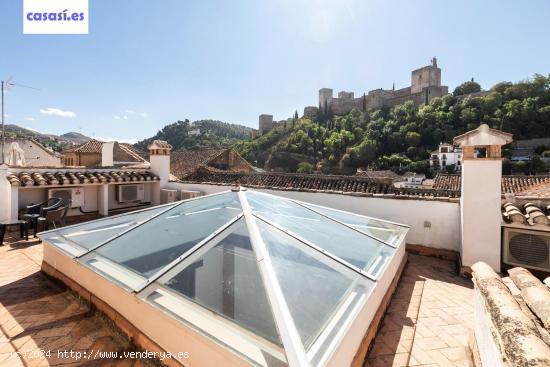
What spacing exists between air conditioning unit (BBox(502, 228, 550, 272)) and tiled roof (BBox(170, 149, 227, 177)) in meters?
18.0

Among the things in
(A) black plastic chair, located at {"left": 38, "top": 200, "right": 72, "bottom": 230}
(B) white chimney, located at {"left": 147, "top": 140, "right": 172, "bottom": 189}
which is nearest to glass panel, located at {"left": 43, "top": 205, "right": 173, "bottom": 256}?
(A) black plastic chair, located at {"left": 38, "top": 200, "right": 72, "bottom": 230}

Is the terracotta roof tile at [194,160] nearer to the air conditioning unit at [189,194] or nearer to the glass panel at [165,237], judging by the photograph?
the air conditioning unit at [189,194]

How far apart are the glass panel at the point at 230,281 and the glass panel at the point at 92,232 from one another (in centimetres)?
167

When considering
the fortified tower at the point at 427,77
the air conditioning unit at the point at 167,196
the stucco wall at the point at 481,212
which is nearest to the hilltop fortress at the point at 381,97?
the fortified tower at the point at 427,77

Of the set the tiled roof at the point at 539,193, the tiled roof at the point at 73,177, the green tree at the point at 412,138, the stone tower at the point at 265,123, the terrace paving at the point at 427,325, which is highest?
the stone tower at the point at 265,123

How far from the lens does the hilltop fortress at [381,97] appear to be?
67.4 metres

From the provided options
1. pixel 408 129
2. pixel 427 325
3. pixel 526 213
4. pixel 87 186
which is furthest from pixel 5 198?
pixel 408 129

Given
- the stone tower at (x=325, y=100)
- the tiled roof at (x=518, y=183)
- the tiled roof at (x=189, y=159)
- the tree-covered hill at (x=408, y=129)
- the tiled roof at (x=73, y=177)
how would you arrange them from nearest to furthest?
the tiled roof at (x=73, y=177)
the tiled roof at (x=518, y=183)
the tiled roof at (x=189, y=159)
the tree-covered hill at (x=408, y=129)
the stone tower at (x=325, y=100)

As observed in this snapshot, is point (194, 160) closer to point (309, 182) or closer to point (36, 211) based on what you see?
point (309, 182)

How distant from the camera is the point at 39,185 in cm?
772

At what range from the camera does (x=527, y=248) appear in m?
4.39

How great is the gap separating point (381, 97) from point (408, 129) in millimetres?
20242

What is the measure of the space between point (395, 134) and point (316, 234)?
61032 mm

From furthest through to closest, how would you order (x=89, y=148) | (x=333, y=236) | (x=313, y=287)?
(x=89, y=148)
(x=333, y=236)
(x=313, y=287)
